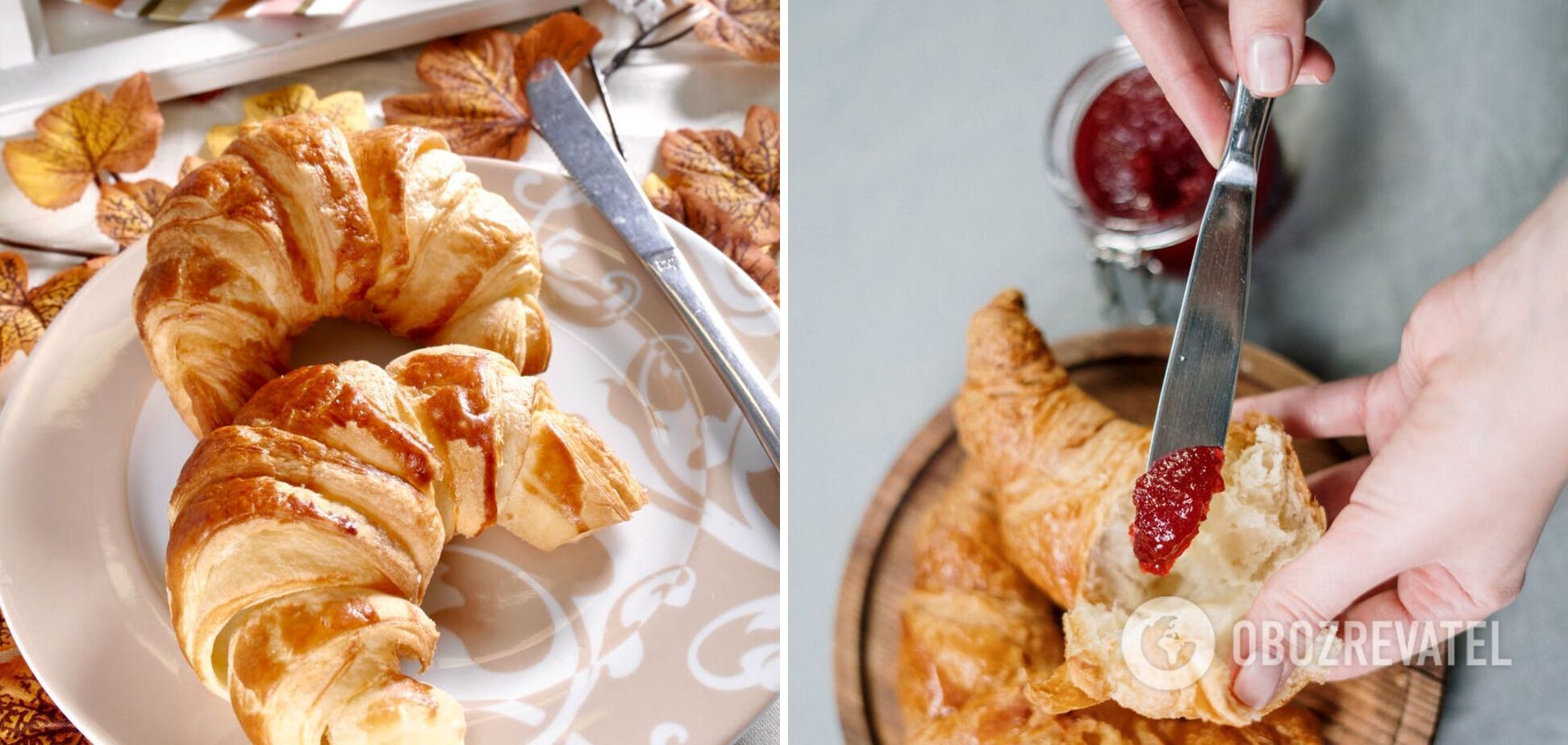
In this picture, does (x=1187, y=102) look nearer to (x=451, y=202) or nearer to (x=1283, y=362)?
(x=1283, y=362)

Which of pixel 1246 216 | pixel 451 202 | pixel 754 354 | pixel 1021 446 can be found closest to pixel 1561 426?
pixel 1246 216

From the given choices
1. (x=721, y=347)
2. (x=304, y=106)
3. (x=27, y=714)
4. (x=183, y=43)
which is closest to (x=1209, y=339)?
(x=721, y=347)

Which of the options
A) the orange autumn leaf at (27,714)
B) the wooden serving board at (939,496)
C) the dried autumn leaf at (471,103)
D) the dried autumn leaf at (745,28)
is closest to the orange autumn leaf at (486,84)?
the dried autumn leaf at (471,103)

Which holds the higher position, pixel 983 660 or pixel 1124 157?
pixel 1124 157

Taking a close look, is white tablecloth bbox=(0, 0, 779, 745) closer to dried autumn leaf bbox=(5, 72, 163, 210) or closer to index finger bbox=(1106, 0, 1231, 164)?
dried autumn leaf bbox=(5, 72, 163, 210)

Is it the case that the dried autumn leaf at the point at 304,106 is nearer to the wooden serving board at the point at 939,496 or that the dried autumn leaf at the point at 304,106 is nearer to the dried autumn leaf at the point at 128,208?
the dried autumn leaf at the point at 128,208

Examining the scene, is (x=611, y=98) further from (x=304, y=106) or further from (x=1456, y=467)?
(x=1456, y=467)
